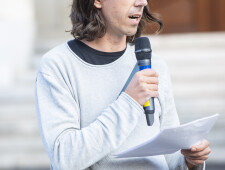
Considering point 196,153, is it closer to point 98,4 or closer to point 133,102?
point 133,102

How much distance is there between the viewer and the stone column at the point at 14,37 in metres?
7.91

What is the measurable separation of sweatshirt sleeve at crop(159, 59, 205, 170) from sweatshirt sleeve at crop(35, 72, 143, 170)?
329 millimetres

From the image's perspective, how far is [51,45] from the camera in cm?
843

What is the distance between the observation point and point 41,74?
2.16m

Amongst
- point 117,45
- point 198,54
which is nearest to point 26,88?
point 198,54

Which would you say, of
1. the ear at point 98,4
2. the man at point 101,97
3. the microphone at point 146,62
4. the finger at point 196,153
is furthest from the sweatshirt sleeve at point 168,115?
the ear at point 98,4

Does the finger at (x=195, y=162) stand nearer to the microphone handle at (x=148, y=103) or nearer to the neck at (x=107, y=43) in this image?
the microphone handle at (x=148, y=103)

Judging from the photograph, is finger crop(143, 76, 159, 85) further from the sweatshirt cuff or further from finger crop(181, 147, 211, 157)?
finger crop(181, 147, 211, 157)

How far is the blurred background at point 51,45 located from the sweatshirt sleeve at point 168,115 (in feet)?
13.3

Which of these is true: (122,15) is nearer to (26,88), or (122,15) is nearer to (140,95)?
(140,95)

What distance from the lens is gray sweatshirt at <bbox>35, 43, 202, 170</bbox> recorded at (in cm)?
200

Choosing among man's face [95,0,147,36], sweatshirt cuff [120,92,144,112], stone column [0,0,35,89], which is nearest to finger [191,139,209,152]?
sweatshirt cuff [120,92,144,112]

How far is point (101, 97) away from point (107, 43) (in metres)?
0.26

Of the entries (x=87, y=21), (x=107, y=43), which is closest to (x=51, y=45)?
(x=87, y=21)
